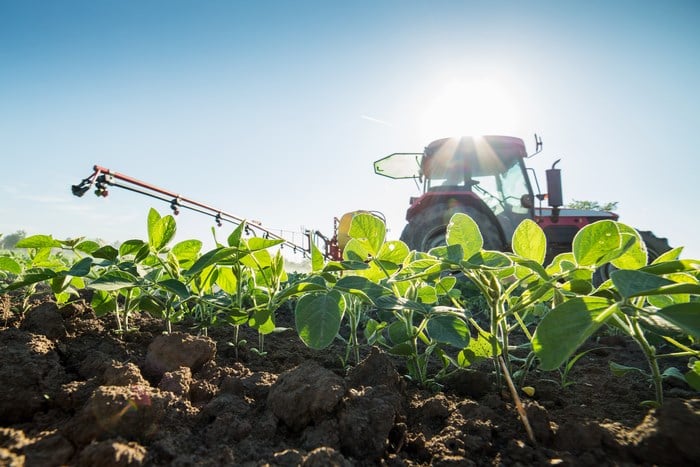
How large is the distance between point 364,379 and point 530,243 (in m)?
0.52

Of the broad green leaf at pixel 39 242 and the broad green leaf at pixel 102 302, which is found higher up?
the broad green leaf at pixel 39 242

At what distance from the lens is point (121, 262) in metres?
1.05

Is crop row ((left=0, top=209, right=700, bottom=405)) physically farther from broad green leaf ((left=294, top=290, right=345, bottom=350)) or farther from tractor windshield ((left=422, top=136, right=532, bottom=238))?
tractor windshield ((left=422, top=136, right=532, bottom=238))

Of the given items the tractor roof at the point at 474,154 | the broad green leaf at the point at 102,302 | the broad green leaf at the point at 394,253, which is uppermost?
the tractor roof at the point at 474,154

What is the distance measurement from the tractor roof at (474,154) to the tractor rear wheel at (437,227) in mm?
859

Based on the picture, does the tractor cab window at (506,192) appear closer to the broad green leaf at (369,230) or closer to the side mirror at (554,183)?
the side mirror at (554,183)

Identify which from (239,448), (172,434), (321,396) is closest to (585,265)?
(321,396)

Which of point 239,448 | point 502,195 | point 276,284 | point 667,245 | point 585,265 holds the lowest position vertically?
point 239,448

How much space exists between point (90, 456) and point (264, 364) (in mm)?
603

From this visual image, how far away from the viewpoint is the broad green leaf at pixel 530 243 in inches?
33.2

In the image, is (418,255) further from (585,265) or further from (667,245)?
(667,245)

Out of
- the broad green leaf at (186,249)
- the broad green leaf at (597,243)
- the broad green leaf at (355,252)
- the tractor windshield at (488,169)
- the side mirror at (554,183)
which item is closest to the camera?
the broad green leaf at (597,243)

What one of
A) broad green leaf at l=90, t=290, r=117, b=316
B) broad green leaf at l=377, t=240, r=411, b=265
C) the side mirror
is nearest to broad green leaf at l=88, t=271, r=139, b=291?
broad green leaf at l=90, t=290, r=117, b=316

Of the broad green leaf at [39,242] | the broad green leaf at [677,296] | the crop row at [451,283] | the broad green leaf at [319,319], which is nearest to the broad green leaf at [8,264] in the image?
the crop row at [451,283]
